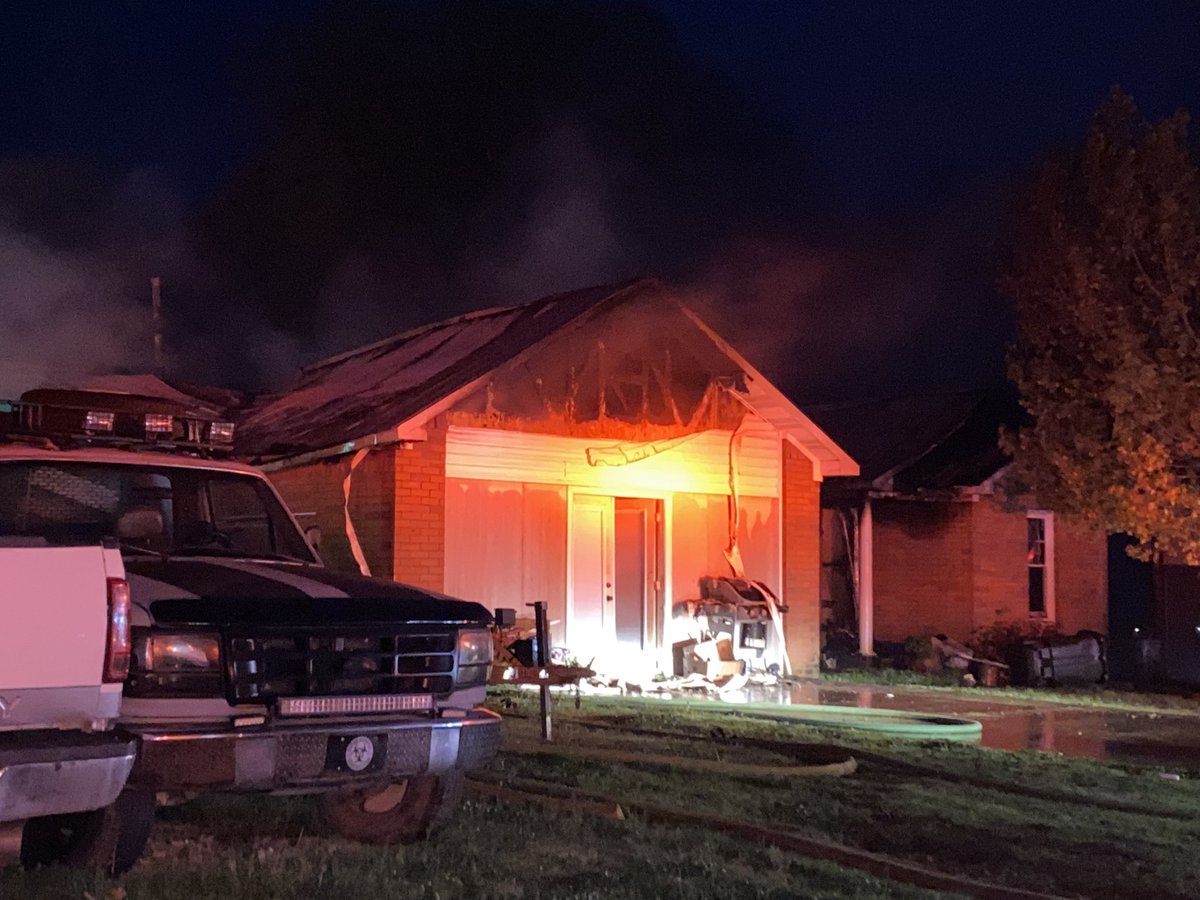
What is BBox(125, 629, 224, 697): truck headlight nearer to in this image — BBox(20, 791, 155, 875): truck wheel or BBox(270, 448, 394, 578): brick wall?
BBox(20, 791, 155, 875): truck wheel

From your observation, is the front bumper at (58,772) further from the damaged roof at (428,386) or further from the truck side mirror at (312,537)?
the damaged roof at (428,386)

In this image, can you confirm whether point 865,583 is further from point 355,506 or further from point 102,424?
point 102,424

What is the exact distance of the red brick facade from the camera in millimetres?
21109

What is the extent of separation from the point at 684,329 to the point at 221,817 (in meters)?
10.4

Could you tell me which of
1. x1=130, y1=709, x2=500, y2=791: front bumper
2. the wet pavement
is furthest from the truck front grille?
the wet pavement

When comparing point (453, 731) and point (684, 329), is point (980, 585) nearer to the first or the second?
point (684, 329)

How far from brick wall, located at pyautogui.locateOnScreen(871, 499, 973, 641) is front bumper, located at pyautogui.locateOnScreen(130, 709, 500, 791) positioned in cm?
1623

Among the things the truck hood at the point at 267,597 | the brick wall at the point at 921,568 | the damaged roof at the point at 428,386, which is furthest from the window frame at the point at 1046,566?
the truck hood at the point at 267,597

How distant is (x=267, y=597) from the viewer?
18.1 ft

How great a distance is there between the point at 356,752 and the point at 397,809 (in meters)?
0.92

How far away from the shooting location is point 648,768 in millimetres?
8672

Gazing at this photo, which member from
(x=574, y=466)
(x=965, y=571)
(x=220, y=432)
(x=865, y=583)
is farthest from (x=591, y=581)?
(x=220, y=432)

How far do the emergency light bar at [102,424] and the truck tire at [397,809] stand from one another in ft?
6.16

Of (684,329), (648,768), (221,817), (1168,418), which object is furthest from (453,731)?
(1168,418)
